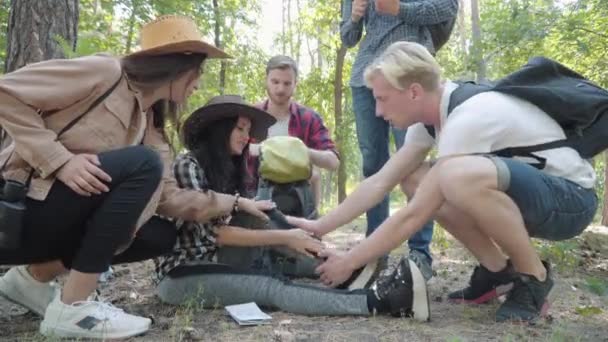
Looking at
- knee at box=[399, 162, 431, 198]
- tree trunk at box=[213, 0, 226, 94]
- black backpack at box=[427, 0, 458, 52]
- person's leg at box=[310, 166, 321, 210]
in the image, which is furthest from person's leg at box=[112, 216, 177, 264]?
tree trunk at box=[213, 0, 226, 94]

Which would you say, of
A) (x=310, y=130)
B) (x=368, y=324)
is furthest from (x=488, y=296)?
(x=310, y=130)

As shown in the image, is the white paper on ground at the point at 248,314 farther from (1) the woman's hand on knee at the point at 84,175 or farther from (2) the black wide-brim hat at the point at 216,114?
(2) the black wide-brim hat at the point at 216,114

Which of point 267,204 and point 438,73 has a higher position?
point 438,73

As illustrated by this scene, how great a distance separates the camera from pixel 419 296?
2604 millimetres

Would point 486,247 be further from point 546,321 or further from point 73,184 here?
point 73,184

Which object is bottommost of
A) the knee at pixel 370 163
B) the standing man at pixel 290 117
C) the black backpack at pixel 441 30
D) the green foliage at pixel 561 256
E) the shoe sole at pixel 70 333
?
the green foliage at pixel 561 256

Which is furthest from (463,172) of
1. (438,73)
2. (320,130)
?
(320,130)

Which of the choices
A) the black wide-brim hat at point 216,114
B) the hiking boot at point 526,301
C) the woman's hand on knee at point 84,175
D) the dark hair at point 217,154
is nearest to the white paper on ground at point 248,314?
the dark hair at point 217,154

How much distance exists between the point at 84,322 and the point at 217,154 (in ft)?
3.78

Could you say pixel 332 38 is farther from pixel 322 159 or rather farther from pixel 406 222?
pixel 406 222

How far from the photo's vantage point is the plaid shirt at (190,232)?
2.92 metres

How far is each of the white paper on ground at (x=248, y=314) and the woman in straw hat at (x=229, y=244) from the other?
122mm

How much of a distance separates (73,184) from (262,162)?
4.95ft

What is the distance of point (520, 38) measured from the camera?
625 centimetres
